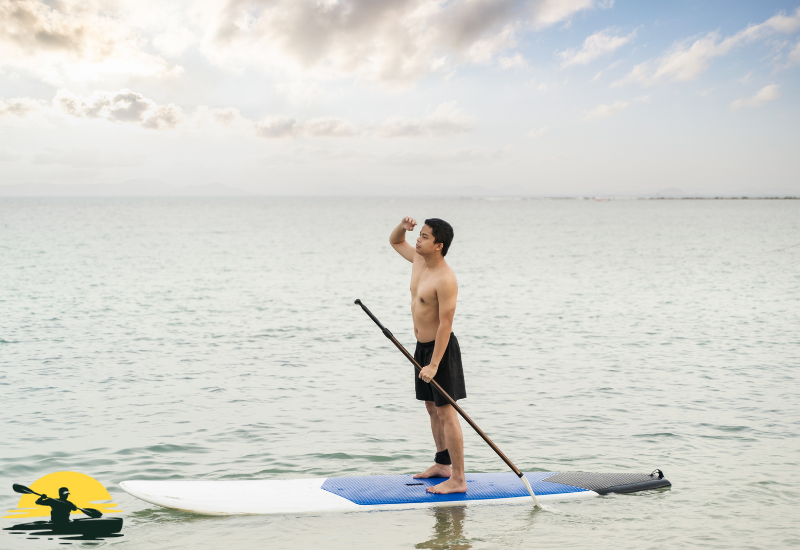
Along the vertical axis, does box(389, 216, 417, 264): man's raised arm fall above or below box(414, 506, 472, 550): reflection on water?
above


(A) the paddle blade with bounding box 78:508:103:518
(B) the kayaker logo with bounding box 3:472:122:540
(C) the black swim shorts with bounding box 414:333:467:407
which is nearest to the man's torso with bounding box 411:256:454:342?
(C) the black swim shorts with bounding box 414:333:467:407

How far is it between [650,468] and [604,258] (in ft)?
105

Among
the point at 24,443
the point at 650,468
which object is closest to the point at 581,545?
the point at 650,468

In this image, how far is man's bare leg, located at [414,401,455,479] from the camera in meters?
6.07

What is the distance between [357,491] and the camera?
6.12 metres

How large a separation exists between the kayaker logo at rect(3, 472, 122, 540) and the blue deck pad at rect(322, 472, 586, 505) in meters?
1.93

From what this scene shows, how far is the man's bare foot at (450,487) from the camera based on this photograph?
5997 mm

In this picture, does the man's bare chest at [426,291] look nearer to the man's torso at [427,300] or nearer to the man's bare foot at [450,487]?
the man's torso at [427,300]

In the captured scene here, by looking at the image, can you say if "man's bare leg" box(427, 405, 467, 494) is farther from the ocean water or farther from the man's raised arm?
the man's raised arm

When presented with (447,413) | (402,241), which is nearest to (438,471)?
(447,413)

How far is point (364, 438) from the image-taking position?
8.03m

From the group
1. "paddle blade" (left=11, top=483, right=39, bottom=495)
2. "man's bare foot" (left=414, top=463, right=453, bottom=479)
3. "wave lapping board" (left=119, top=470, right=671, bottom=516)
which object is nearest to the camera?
"paddle blade" (left=11, top=483, right=39, bottom=495)

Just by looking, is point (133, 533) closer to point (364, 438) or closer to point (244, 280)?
point (364, 438)

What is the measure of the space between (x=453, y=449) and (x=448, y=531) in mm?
676
